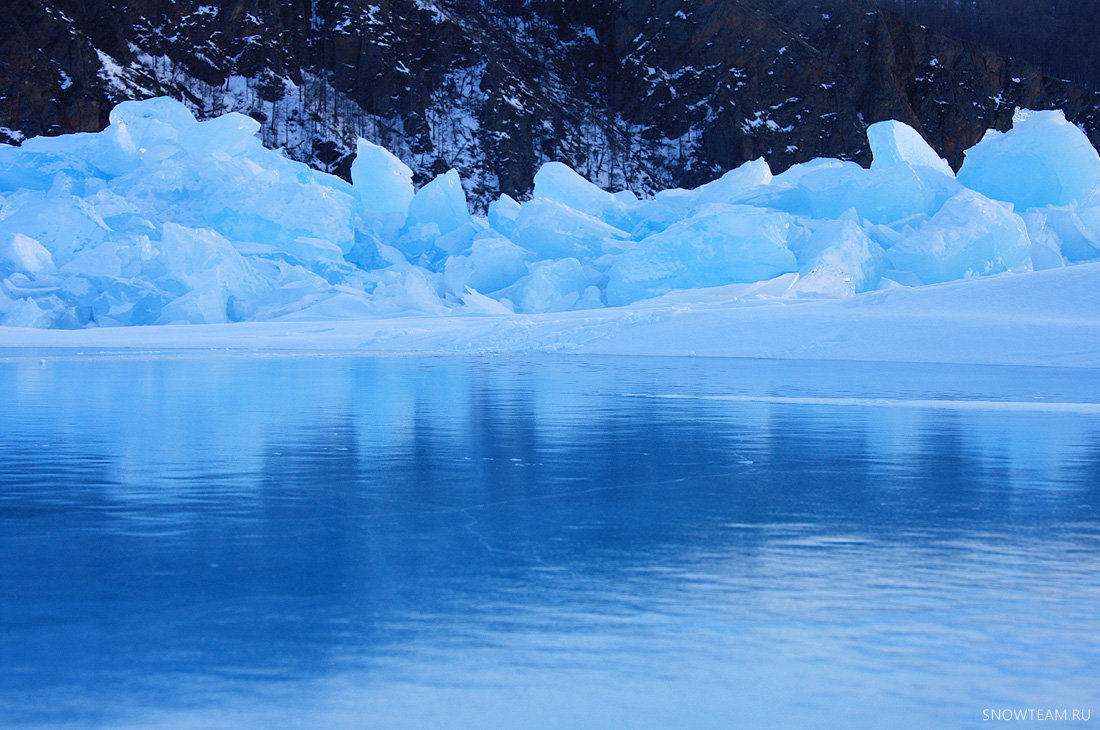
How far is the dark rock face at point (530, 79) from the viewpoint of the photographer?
43.2m

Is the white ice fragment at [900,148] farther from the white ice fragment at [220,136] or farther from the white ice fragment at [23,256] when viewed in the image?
the white ice fragment at [23,256]

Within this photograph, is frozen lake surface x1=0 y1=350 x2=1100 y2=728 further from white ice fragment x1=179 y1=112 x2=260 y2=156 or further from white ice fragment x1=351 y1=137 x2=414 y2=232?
white ice fragment x1=179 y1=112 x2=260 y2=156

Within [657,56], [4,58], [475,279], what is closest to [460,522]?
[475,279]

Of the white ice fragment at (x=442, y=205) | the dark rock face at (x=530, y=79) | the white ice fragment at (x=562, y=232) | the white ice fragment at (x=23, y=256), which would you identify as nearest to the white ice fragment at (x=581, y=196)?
the white ice fragment at (x=442, y=205)

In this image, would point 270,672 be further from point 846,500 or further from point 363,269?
point 363,269

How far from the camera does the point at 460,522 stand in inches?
132

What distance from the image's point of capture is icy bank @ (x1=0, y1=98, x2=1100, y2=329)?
19328mm

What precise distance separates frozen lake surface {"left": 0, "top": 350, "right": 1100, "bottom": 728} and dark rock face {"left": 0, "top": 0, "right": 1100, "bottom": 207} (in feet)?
126

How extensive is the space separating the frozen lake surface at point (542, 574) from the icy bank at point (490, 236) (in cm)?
1369

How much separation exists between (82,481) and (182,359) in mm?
9053

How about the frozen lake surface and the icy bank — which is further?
the icy bank

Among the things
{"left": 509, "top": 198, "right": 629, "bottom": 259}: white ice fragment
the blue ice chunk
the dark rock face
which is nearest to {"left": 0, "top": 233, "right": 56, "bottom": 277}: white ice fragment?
{"left": 509, "top": 198, "right": 629, "bottom": 259}: white ice fragment

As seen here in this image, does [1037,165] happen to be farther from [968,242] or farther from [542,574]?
[542,574]

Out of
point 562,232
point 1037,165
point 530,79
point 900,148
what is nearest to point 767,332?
point 562,232
